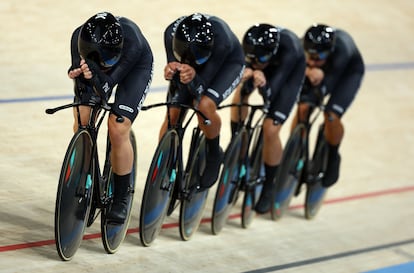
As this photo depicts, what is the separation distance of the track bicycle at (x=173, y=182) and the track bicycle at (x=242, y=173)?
22 cm

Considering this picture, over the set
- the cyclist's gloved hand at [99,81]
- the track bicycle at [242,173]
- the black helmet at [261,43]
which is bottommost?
the track bicycle at [242,173]

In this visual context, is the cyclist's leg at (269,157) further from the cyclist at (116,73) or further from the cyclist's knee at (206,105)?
the cyclist at (116,73)

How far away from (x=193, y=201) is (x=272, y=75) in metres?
0.99

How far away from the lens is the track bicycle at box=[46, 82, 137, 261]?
4.36 metres

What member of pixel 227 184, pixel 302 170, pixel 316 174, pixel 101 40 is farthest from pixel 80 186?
pixel 316 174

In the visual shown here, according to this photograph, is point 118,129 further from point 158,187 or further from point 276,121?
point 276,121

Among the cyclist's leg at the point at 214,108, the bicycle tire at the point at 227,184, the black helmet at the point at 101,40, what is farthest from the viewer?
the bicycle tire at the point at 227,184

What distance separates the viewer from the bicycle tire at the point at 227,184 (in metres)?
5.68

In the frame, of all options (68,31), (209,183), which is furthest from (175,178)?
(68,31)

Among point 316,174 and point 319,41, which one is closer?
point 319,41

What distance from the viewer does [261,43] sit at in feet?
18.1

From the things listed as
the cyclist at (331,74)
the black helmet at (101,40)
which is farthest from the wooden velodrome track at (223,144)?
the black helmet at (101,40)

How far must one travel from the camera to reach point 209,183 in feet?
17.7

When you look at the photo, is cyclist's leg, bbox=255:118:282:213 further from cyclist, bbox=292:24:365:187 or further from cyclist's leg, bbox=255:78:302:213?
cyclist, bbox=292:24:365:187
